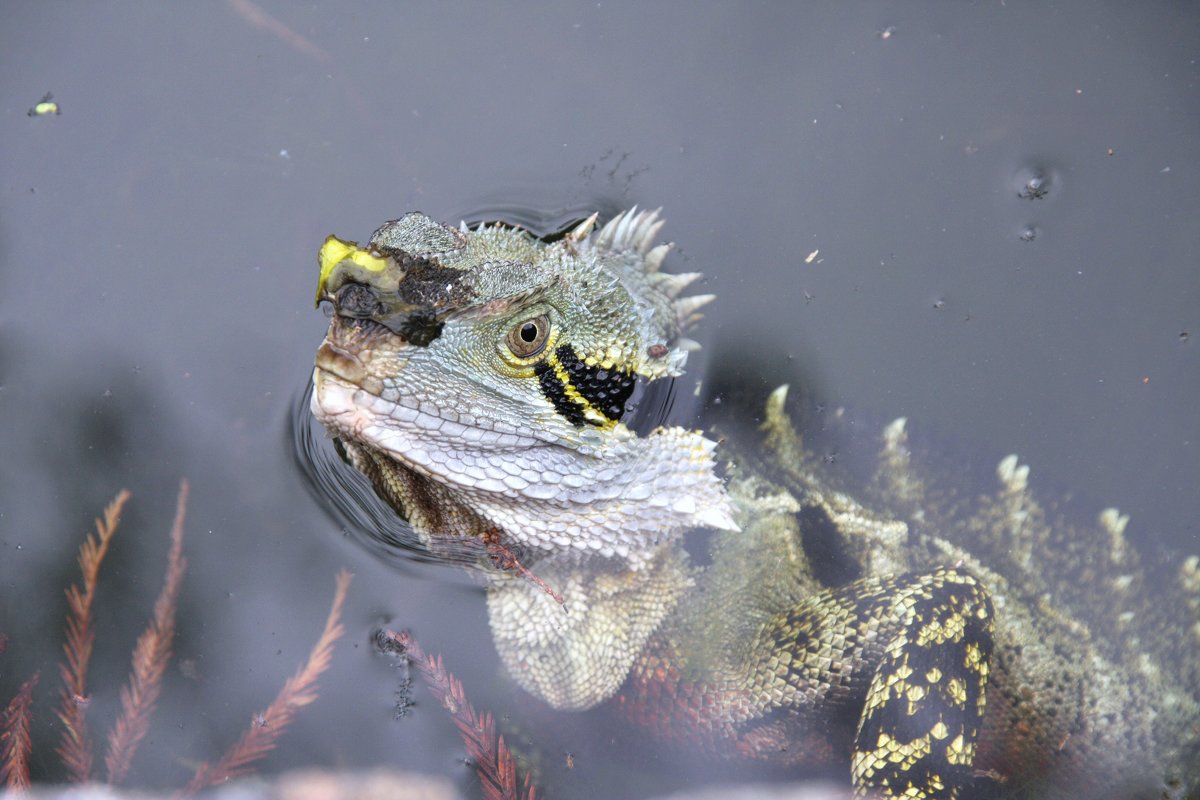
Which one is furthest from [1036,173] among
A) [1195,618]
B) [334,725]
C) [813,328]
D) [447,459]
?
[334,725]

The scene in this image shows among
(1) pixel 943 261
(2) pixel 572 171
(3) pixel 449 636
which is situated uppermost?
(1) pixel 943 261

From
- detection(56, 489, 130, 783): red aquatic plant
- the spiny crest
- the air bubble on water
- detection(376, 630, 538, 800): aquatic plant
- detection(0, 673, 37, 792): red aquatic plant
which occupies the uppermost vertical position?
the air bubble on water

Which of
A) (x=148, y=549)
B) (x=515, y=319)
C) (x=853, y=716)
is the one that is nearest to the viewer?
(x=515, y=319)

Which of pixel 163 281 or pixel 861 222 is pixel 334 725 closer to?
pixel 163 281

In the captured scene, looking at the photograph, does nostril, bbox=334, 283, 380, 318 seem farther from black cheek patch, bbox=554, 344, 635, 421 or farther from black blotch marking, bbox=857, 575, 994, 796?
black blotch marking, bbox=857, 575, 994, 796

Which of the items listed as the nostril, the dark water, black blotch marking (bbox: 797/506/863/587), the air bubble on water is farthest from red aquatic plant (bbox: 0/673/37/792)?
the air bubble on water

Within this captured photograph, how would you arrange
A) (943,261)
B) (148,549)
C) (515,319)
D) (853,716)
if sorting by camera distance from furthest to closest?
(943,261)
(148,549)
(853,716)
(515,319)

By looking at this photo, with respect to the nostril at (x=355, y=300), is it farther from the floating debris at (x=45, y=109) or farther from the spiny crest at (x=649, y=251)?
the floating debris at (x=45, y=109)
